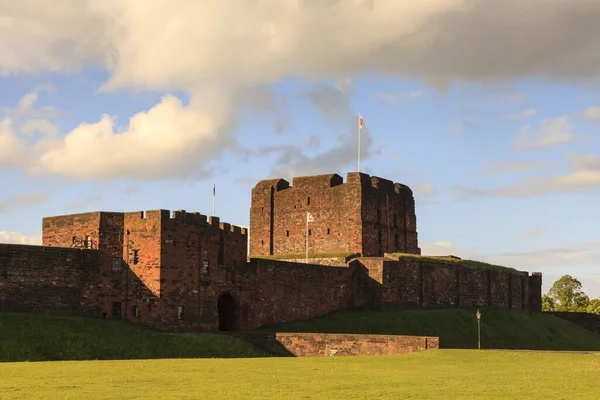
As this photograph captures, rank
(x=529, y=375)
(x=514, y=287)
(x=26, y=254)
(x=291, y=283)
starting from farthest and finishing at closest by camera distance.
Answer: (x=514, y=287) < (x=291, y=283) < (x=26, y=254) < (x=529, y=375)

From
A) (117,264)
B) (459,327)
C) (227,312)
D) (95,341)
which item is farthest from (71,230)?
(459,327)

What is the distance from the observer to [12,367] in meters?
27.8

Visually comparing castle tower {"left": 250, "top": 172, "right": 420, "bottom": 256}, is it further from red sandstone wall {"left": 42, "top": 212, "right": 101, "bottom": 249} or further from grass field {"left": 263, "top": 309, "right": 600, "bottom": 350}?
red sandstone wall {"left": 42, "top": 212, "right": 101, "bottom": 249}

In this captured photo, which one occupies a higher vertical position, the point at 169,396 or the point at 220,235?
the point at 220,235

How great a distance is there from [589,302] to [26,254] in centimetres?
7231

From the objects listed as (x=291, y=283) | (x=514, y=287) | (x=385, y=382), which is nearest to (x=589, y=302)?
(x=514, y=287)

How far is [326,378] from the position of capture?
23.8 meters

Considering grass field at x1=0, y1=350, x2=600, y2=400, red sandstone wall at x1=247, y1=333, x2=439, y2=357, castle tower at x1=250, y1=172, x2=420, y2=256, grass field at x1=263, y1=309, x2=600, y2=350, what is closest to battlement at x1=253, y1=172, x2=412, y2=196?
castle tower at x1=250, y1=172, x2=420, y2=256

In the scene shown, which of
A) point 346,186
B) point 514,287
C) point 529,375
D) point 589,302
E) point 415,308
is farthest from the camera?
point 589,302

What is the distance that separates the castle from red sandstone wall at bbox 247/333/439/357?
4196 millimetres

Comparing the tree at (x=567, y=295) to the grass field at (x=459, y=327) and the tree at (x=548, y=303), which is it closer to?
the tree at (x=548, y=303)

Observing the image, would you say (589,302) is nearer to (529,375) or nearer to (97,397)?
(529,375)

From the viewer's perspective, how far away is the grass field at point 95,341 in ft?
110

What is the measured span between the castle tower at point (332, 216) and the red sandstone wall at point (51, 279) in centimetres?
2393
